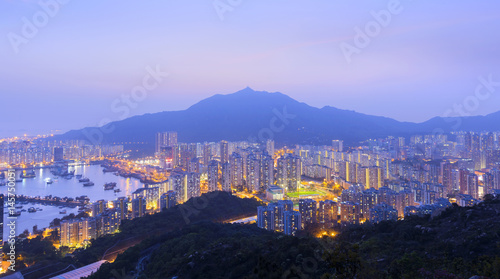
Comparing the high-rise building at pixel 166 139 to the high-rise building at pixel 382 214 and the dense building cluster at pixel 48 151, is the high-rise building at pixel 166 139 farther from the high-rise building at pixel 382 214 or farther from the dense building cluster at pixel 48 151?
the high-rise building at pixel 382 214

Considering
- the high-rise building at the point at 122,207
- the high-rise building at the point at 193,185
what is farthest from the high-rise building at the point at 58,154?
the high-rise building at the point at 122,207

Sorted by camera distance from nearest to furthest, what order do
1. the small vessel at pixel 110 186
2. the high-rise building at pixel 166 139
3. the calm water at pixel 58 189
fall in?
the calm water at pixel 58 189
the small vessel at pixel 110 186
the high-rise building at pixel 166 139

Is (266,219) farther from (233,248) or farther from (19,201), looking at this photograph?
(19,201)

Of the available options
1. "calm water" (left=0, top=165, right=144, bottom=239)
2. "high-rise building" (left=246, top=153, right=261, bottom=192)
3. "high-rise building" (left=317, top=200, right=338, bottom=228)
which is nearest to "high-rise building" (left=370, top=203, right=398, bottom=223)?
"high-rise building" (left=317, top=200, right=338, bottom=228)

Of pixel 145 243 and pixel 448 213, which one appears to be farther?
pixel 145 243

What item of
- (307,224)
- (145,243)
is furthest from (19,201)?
(307,224)

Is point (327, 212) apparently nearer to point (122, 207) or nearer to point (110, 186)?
point (122, 207)

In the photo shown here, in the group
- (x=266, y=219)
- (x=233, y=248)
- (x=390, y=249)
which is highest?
(x=390, y=249)

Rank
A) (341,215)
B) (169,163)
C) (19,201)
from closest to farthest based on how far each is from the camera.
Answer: (341,215) → (19,201) → (169,163)
